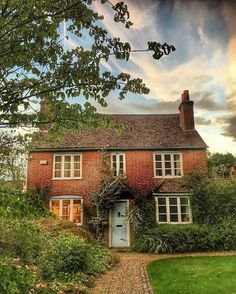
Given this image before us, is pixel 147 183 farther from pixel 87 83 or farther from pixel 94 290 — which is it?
pixel 87 83

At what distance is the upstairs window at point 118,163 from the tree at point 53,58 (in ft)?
58.2

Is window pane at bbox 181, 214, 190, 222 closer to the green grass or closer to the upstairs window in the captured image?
the upstairs window

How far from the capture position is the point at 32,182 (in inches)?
914

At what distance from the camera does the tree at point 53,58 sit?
453cm

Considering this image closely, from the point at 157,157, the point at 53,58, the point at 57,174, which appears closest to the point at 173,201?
the point at 157,157

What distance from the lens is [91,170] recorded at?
23203 mm

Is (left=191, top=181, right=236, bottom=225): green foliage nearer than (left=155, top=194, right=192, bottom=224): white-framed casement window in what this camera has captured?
Yes

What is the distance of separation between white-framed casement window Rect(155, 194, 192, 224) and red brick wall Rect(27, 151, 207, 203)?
5.31 ft

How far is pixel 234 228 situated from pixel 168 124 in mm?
10166

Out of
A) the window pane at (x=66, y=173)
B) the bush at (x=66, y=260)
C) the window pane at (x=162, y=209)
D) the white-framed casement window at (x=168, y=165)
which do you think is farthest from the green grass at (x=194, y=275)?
the window pane at (x=66, y=173)

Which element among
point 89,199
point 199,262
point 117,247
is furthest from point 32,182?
point 199,262

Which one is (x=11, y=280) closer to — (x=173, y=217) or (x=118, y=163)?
(x=173, y=217)

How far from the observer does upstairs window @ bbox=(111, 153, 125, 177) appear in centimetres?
2309

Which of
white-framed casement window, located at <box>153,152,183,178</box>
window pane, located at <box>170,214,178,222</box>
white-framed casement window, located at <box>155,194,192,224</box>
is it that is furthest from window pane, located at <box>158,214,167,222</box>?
white-framed casement window, located at <box>153,152,183,178</box>
